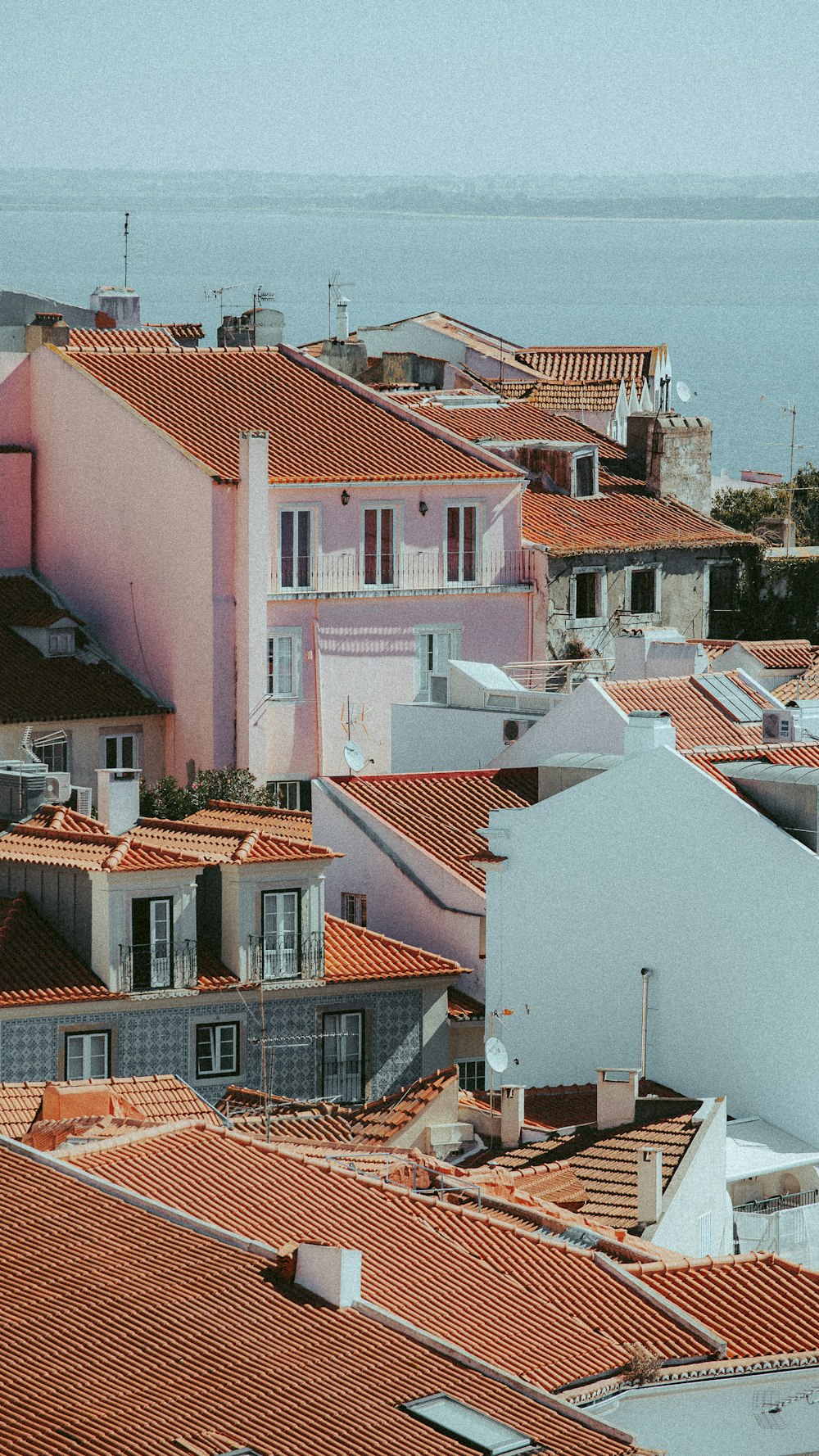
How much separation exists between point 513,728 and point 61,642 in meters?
12.1

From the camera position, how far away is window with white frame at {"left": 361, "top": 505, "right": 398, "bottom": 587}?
53.2 metres

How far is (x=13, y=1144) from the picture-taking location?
75.1 ft

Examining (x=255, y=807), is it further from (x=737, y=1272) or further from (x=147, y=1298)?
(x=147, y=1298)

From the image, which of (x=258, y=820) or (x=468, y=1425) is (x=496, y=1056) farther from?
(x=468, y=1425)

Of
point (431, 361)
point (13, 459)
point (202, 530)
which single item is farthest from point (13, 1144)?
point (431, 361)

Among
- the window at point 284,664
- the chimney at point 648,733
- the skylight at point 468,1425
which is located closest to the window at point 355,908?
the chimney at point 648,733

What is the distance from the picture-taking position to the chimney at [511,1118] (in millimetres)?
27688

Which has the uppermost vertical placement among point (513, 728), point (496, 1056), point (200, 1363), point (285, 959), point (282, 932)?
point (513, 728)

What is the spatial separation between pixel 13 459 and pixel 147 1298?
3796 cm

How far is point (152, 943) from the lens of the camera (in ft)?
111

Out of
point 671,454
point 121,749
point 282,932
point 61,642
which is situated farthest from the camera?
point 671,454

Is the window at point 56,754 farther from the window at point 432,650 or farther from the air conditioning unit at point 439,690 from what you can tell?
the air conditioning unit at point 439,690

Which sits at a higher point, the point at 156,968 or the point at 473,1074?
the point at 156,968

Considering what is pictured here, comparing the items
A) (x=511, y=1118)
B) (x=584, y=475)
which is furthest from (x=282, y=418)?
(x=511, y=1118)
